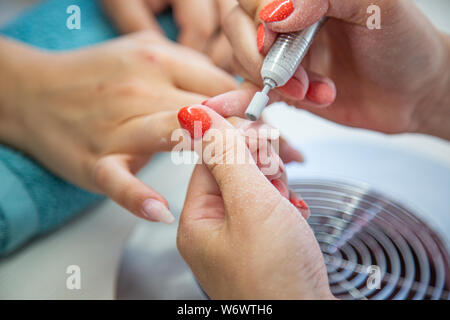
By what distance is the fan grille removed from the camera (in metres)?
0.45

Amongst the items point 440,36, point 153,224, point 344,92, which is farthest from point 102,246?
point 440,36

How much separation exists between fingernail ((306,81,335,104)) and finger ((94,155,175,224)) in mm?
222

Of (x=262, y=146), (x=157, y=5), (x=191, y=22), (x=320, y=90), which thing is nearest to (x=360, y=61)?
(x=320, y=90)

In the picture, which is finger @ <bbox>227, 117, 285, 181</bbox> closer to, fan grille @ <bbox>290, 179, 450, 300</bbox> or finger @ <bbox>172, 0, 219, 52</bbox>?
fan grille @ <bbox>290, 179, 450, 300</bbox>

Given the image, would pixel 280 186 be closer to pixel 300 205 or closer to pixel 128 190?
pixel 300 205

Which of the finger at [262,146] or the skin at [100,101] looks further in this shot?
the skin at [100,101]

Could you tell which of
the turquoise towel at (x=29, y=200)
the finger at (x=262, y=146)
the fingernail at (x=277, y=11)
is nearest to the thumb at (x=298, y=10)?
the fingernail at (x=277, y=11)

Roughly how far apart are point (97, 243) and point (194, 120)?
26 cm

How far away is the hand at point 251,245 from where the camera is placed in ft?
1.10

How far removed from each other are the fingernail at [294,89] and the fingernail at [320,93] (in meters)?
0.03

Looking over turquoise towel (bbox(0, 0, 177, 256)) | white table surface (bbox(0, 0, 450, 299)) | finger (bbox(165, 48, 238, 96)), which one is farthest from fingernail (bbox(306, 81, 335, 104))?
turquoise towel (bbox(0, 0, 177, 256))

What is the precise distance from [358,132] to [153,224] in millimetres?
389

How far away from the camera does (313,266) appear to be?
13.6 inches

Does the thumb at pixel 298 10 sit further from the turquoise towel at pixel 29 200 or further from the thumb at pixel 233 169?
the turquoise towel at pixel 29 200
